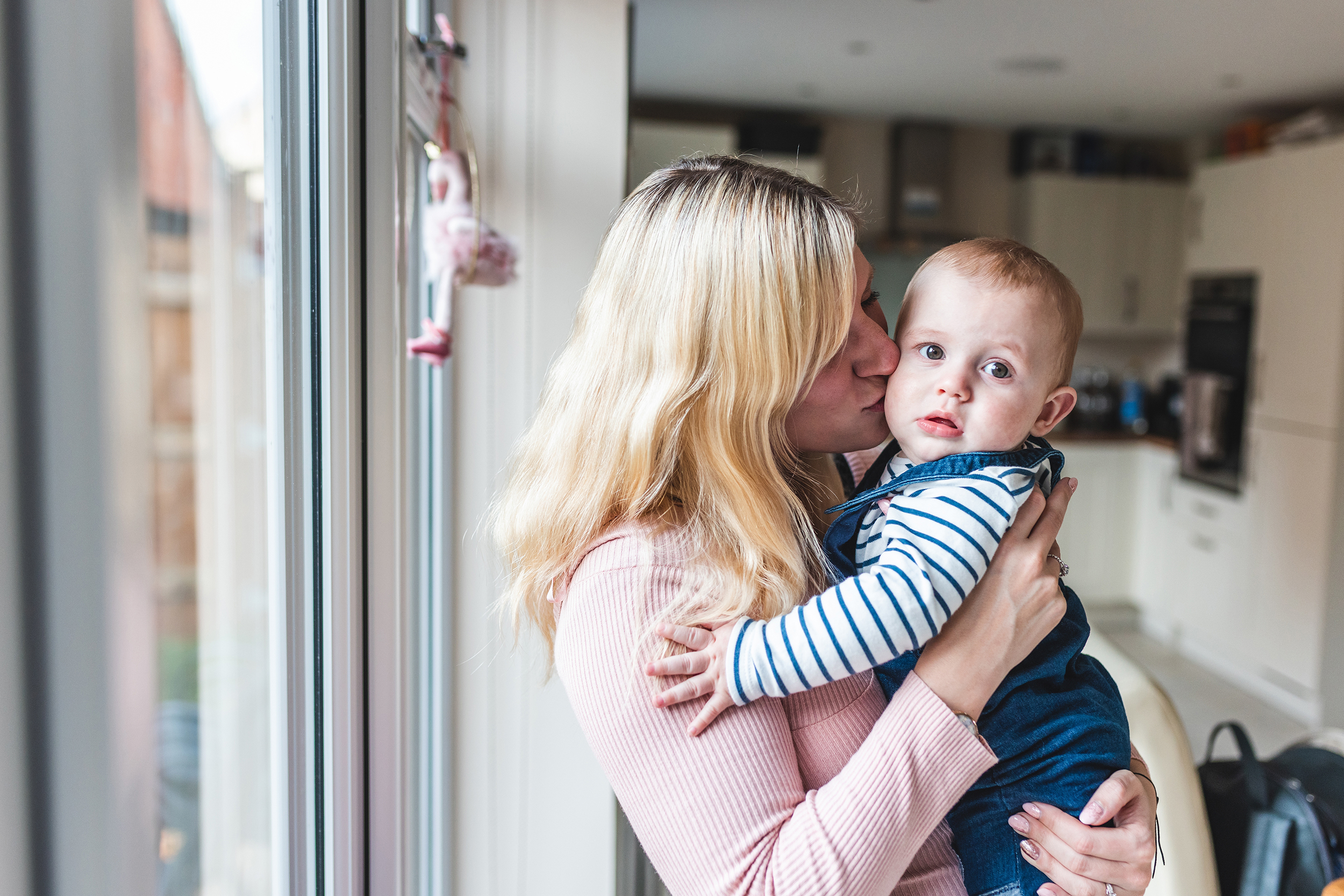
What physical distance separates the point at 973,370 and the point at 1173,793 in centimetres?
102

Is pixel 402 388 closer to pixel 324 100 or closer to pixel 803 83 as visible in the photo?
pixel 324 100

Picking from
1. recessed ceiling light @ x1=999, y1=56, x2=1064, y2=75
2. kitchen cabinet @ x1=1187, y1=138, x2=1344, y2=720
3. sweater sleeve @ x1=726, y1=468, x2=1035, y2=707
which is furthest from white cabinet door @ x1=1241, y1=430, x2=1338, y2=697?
sweater sleeve @ x1=726, y1=468, x2=1035, y2=707

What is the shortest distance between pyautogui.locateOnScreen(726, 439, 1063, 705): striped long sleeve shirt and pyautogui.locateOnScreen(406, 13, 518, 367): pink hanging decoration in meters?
0.63

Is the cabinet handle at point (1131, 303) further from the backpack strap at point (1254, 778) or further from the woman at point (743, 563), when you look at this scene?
the woman at point (743, 563)

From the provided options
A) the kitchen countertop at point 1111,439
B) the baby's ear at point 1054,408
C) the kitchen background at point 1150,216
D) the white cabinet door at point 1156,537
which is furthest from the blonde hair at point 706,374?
the white cabinet door at point 1156,537

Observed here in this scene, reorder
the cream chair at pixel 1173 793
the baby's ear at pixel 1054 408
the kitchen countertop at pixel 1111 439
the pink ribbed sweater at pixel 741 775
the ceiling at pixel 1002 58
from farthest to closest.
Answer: the kitchen countertop at pixel 1111 439 → the ceiling at pixel 1002 58 → the cream chair at pixel 1173 793 → the baby's ear at pixel 1054 408 → the pink ribbed sweater at pixel 741 775

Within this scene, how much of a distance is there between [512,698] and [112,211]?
1.79 meters

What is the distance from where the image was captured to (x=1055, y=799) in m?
0.90

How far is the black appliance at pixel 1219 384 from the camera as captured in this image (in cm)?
453

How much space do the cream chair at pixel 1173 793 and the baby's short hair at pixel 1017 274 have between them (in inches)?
30.4

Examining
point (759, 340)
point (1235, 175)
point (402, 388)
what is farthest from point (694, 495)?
point (1235, 175)

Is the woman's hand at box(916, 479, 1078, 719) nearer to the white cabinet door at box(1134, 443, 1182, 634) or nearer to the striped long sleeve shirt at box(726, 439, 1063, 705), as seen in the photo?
the striped long sleeve shirt at box(726, 439, 1063, 705)

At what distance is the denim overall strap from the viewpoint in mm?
886

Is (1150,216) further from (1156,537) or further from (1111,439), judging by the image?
(1156,537)
